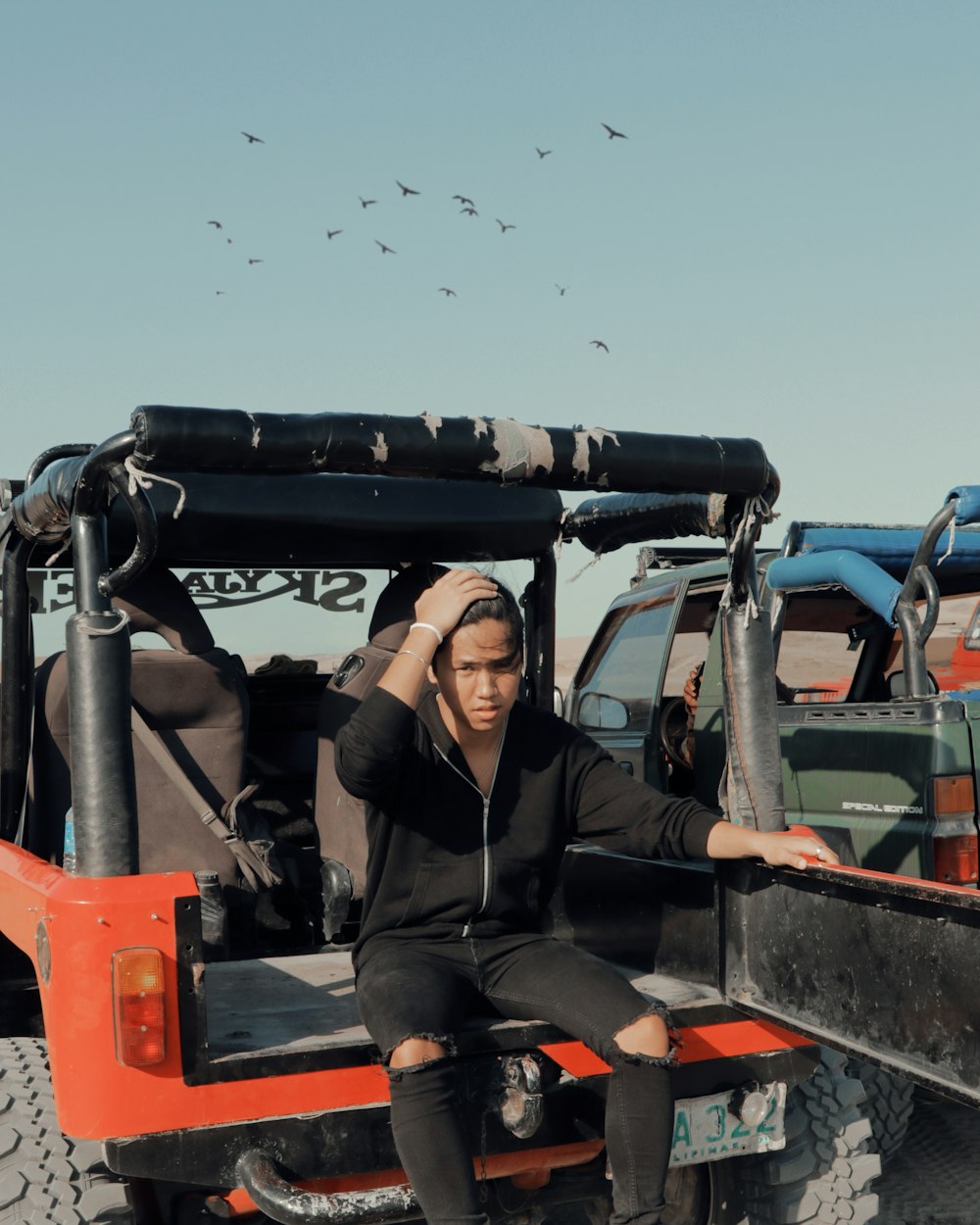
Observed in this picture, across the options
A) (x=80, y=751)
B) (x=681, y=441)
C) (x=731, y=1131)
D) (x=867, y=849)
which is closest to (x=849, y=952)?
(x=731, y=1131)

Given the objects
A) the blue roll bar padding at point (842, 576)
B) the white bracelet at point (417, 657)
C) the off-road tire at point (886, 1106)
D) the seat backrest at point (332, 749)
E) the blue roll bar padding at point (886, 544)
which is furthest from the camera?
the blue roll bar padding at point (886, 544)

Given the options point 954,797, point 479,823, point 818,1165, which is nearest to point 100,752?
point 479,823

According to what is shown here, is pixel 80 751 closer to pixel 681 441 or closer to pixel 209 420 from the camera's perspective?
pixel 209 420

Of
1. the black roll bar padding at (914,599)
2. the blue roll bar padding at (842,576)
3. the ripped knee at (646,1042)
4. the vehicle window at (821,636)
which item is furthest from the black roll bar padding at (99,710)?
the vehicle window at (821,636)

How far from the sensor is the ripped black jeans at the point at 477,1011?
2850 millimetres

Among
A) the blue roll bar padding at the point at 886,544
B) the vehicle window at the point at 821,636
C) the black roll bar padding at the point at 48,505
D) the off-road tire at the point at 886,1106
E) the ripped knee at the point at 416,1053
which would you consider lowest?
the off-road tire at the point at 886,1106

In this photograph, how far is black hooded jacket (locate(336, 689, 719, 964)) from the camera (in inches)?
132

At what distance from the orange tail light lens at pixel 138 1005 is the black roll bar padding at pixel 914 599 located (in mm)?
3379

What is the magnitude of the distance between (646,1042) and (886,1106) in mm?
2280

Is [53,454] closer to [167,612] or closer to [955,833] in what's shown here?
[167,612]

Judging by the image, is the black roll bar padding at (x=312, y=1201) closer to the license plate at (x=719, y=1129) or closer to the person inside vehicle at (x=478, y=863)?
the person inside vehicle at (x=478, y=863)

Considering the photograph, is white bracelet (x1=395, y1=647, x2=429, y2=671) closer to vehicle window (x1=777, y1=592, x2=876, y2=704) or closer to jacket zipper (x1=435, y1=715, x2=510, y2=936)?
jacket zipper (x1=435, y1=715, x2=510, y2=936)

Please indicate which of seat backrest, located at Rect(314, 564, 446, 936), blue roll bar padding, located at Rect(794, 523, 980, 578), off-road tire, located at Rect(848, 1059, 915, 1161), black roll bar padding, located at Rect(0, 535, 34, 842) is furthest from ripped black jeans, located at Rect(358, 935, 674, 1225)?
blue roll bar padding, located at Rect(794, 523, 980, 578)

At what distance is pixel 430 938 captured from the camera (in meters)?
3.37
